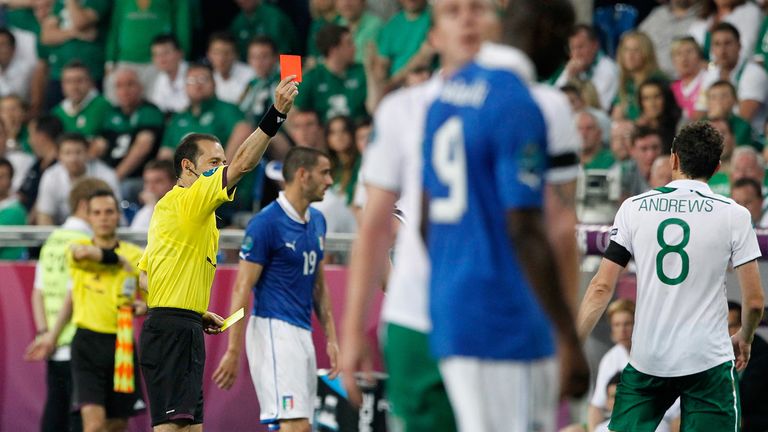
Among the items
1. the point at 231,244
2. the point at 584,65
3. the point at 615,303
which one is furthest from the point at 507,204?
the point at 584,65

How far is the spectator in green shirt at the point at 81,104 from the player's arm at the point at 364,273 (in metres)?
11.5

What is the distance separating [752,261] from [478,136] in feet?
12.6

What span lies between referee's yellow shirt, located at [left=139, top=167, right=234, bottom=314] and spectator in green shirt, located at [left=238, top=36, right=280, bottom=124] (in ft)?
21.0

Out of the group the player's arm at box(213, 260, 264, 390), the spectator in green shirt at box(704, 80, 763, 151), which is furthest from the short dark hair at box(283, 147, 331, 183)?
the spectator in green shirt at box(704, 80, 763, 151)

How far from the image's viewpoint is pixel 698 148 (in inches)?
304

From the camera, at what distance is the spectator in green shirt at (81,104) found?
15945 millimetres

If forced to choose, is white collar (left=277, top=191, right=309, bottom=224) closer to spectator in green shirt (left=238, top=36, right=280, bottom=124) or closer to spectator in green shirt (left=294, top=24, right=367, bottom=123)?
spectator in green shirt (left=294, top=24, right=367, bottom=123)

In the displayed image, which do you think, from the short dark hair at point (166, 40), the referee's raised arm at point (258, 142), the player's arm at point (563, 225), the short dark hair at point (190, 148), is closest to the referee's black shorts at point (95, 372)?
the short dark hair at point (190, 148)

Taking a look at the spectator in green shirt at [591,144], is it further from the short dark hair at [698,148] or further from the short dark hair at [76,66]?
the short dark hair at [76,66]

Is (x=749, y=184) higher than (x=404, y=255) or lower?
higher

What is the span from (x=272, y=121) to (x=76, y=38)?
9.67m

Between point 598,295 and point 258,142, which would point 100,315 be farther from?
point 598,295

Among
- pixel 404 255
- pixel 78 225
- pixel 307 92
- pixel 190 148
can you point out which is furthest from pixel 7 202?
pixel 404 255

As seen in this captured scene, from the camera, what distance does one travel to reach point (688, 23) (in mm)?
14461
